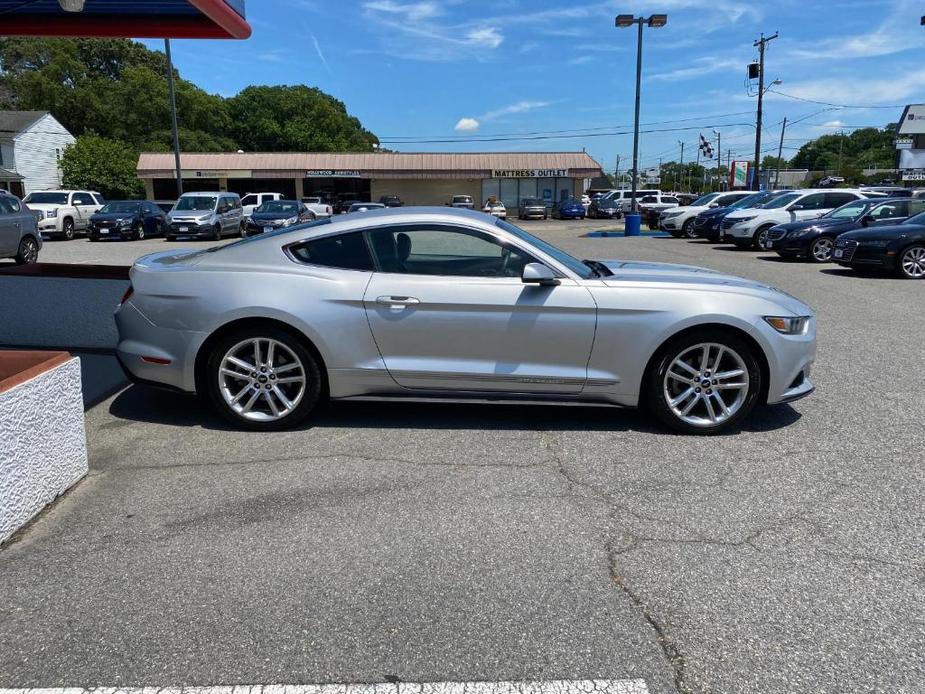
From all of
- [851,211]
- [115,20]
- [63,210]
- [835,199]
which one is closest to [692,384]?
[115,20]

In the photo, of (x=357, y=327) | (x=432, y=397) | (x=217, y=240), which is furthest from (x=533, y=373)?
(x=217, y=240)

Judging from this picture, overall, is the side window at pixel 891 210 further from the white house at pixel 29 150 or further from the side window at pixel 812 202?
the white house at pixel 29 150

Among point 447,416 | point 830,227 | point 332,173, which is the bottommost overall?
point 447,416

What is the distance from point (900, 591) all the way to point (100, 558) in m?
3.48

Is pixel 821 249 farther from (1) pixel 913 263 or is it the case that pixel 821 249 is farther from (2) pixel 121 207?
(2) pixel 121 207

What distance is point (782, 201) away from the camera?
2188cm

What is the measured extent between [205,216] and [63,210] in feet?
18.2

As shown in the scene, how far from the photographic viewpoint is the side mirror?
4.79m

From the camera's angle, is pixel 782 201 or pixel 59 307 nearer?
pixel 59 307

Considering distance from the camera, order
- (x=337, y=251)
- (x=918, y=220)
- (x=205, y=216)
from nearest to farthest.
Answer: (x=337, y=251), (x=918, y=220), (x=205, y=216)

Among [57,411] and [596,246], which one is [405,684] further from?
[596,246]

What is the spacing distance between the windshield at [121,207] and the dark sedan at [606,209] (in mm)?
31845

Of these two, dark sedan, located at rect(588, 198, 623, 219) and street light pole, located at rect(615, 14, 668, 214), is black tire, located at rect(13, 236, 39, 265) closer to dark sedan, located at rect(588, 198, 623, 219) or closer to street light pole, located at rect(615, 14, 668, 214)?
street light pole, located at rect(615, 14, 668, 214)

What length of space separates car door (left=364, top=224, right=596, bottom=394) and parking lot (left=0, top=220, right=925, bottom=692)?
0.41m
